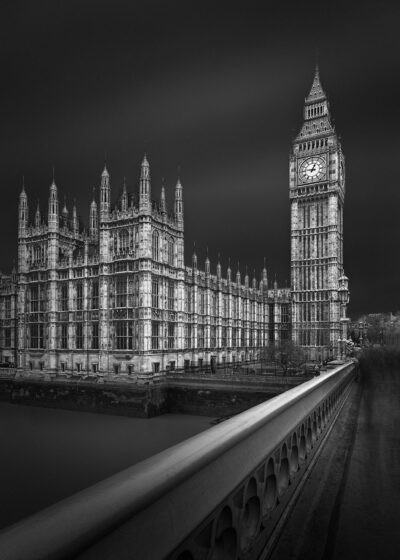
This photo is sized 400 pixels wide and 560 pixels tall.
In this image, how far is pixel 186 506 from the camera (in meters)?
2.62

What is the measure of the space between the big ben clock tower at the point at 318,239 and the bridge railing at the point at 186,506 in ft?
249

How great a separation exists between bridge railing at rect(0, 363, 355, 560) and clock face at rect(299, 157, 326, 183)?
84.2 metres

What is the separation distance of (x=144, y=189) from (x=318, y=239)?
47.2 metres

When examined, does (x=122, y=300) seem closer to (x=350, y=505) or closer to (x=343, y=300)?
(x=350, y=505)

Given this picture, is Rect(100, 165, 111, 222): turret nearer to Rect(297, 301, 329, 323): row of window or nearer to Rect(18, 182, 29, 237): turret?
Rect(18, 182, 29, 237): turret

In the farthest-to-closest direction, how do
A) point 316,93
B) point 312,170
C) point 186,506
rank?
point 316,93 → point 312,170 → point 186,506

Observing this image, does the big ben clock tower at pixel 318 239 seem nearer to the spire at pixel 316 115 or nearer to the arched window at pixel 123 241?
the spire at pixel 316 115

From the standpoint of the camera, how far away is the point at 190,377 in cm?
4181

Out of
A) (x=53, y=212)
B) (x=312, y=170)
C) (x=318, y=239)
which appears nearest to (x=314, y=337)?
(x=318, y=239)

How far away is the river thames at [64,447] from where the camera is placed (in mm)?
20734

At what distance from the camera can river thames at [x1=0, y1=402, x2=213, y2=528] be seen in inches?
816

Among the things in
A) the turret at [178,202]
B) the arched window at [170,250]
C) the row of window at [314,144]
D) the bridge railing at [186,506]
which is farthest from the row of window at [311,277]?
the bridge railing at [186,506]

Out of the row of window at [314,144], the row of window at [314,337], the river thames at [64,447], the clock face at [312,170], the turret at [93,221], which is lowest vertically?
the river thames at [64,447]

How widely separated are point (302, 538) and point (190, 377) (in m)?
38.7
